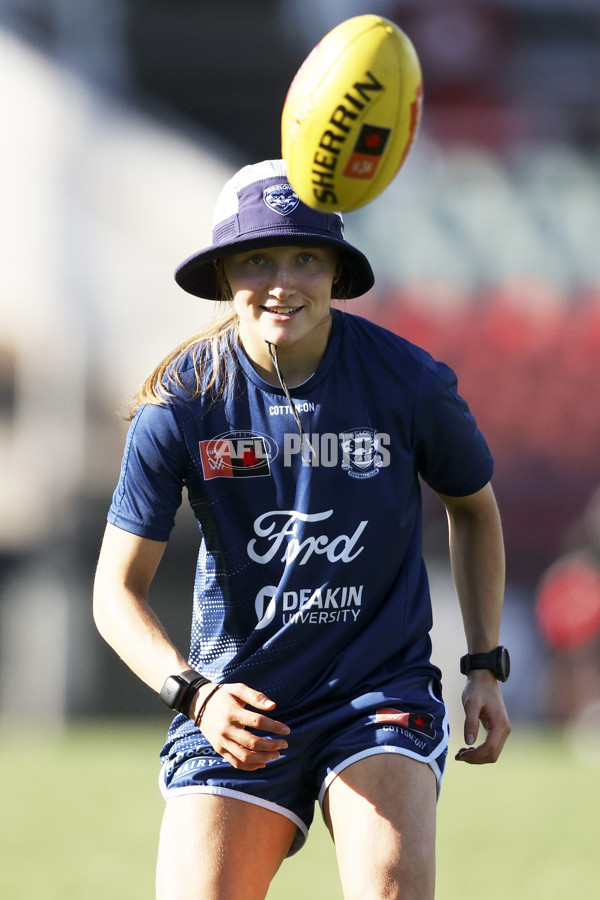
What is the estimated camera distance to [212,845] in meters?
3.02

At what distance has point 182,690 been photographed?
2902mm

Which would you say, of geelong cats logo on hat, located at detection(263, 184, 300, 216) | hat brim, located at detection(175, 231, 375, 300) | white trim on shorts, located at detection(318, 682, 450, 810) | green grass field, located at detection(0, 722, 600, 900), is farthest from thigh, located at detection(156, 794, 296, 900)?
green grass field, located at detection(0, 722, 600, 900)

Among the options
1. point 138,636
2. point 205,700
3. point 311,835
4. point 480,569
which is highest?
point 480,569

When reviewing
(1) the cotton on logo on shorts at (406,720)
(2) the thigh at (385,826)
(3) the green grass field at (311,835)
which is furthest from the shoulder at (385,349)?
(3) the green grass field at (311,835)

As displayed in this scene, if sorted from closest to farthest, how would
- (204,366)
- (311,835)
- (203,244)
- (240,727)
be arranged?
1. (240,727)
2. (204,366)
3. (311,835)
4. (203,244)

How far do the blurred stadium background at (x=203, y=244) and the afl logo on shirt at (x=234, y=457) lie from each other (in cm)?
815

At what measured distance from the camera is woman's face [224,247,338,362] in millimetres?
3080

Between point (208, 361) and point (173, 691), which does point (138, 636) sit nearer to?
point (173, 691)

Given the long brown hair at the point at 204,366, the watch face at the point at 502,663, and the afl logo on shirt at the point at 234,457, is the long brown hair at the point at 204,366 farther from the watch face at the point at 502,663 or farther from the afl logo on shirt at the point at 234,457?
the watch face at the point at 502,663

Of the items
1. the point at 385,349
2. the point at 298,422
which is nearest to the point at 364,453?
the point at 298,422

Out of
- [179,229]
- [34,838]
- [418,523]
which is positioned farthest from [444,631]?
[418,523]

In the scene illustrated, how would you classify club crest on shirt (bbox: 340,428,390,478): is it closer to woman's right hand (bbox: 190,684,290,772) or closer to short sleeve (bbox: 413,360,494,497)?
short sleeve (bbox: 413,360,494,497)

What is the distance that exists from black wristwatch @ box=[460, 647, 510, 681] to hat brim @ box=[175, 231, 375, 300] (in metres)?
0.94

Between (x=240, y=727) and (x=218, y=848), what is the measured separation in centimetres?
38
